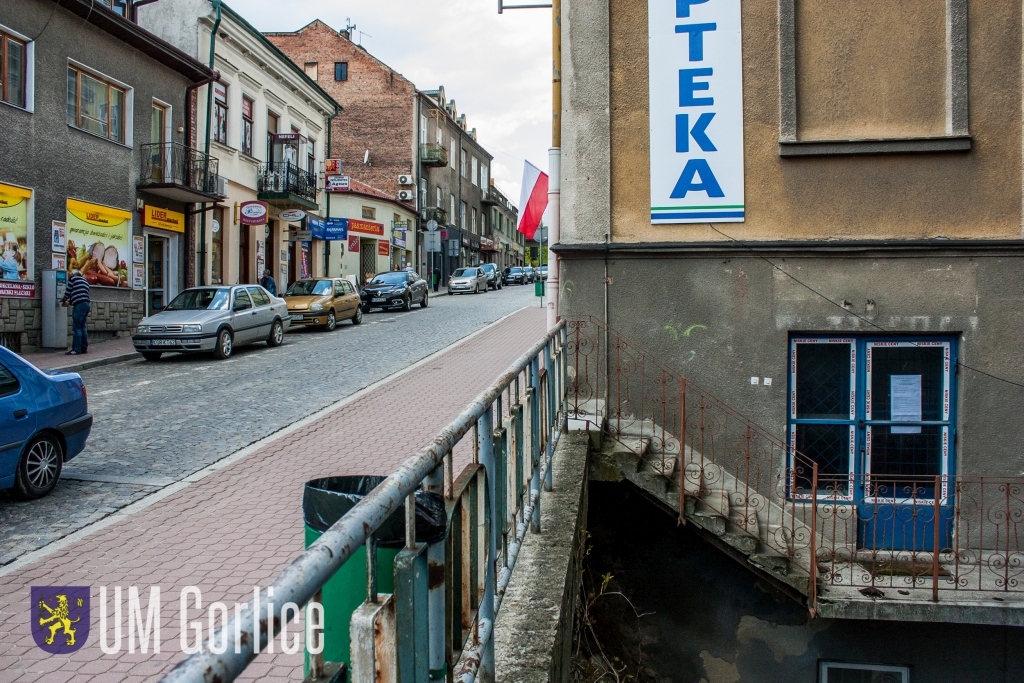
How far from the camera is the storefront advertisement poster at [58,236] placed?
1712 cm

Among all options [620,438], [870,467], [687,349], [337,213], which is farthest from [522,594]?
[337,213]

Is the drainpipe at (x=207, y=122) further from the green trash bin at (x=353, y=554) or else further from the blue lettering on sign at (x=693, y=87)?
the green trash bin at (x=353, y=554)

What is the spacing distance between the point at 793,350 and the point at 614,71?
12.2 ft

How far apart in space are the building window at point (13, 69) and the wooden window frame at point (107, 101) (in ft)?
4.69

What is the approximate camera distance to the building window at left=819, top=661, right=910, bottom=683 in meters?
8.74

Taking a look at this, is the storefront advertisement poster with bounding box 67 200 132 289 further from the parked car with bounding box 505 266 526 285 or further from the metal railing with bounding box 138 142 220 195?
the parked car with bounding box 505 266 526 285

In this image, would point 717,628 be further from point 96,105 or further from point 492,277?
point 492,277

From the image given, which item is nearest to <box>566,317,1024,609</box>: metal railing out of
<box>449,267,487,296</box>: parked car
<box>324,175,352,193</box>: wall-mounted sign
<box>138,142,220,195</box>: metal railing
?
<box>138,142,220,195</box>: metal railing

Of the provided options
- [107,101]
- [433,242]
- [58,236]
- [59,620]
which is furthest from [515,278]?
[59,620]

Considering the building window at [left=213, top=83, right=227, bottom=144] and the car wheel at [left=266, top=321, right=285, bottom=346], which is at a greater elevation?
the building window at [left=213, top=83, right=227, bottom=144]

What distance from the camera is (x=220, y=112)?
2492cm

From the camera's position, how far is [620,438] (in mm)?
8336

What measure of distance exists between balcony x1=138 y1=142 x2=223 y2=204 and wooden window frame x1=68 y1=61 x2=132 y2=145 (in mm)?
779

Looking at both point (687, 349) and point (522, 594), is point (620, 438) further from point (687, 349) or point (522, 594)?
point (522, 594)
